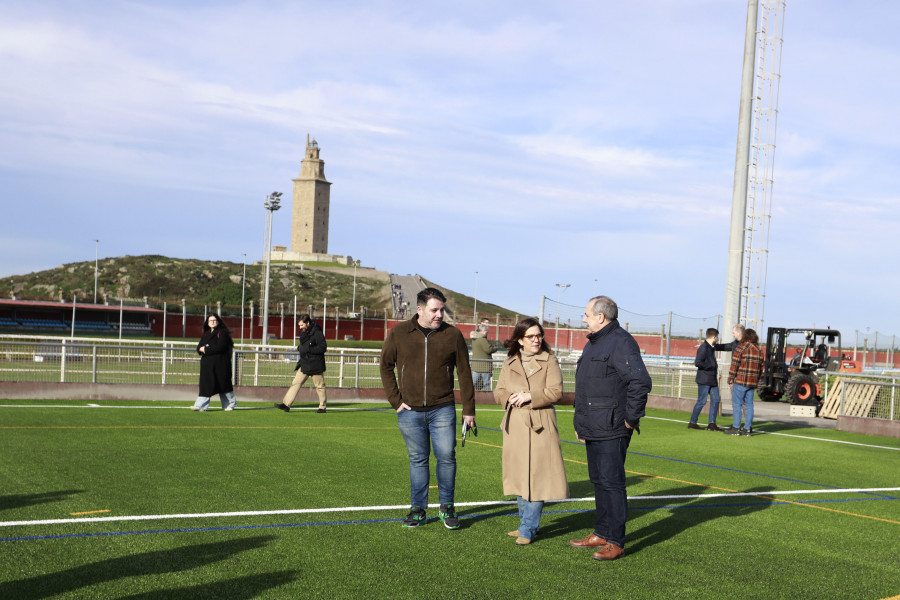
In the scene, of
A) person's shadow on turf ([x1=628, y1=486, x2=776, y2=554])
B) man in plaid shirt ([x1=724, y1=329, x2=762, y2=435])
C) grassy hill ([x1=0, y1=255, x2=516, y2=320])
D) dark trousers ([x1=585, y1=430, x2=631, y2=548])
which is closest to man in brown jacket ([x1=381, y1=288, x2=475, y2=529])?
dark trousers ([x1=585, y1=430, x2=631, y2=548])

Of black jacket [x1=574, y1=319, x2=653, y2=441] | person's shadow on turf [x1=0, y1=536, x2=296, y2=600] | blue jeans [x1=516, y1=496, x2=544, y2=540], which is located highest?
black jacket [x1=574, y1=319, x2=653, y2=441]

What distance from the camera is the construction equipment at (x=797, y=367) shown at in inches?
912

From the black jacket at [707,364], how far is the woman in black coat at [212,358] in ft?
28.8

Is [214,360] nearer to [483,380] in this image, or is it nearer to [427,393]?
[483,380]

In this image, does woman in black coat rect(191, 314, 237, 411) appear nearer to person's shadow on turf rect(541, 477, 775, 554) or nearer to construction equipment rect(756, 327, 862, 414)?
person's shadow on turf rect(541, 477, 775, 554)

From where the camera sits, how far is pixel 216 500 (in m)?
7.90

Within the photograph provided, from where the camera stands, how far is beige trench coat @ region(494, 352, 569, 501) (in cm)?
656

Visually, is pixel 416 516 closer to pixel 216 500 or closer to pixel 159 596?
pixel 216 500

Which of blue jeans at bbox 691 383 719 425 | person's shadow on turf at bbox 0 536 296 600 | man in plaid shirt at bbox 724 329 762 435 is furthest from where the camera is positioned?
blue jeans at bbox 691 383 719 425

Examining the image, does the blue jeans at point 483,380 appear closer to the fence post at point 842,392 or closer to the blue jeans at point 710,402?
the blue jeans at point 710,402

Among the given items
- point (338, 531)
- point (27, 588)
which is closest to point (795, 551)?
point (338, 531)

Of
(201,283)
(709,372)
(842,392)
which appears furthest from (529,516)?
(201,283)

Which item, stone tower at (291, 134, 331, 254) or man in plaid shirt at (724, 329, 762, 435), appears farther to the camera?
stone tower at (291, 134, 331, 254)

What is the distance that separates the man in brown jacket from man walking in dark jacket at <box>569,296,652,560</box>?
1.02m
